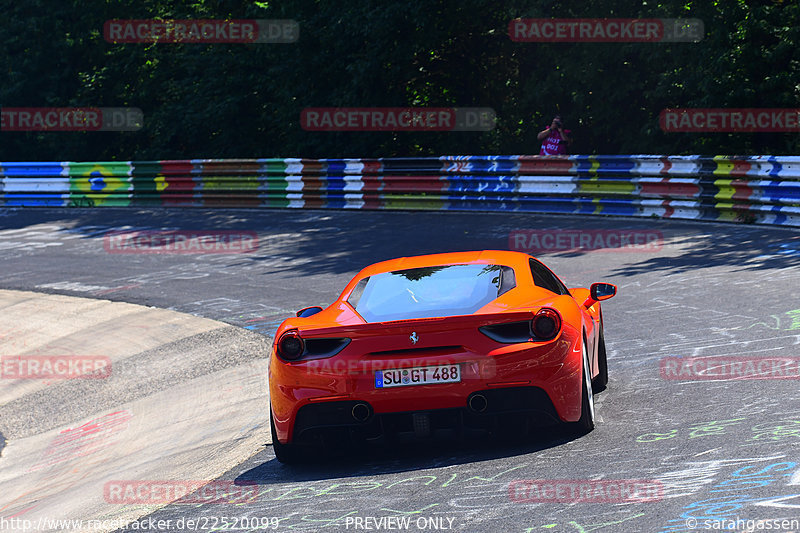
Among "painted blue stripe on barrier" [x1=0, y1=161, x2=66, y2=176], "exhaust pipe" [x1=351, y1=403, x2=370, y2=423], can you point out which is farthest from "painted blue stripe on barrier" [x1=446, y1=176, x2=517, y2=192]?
"exhaust pipe" [x1=351, y1=403, x2=370, y2=423]

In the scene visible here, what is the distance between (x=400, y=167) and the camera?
23.6 metres

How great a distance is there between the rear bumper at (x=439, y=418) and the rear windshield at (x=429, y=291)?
1.83ft

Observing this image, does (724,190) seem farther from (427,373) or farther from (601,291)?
(427,373)

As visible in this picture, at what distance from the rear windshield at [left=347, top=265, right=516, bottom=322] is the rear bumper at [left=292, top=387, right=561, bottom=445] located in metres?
0.56

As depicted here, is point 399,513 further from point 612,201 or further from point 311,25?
point 311,25

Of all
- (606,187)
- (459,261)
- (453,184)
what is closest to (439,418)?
(459,261)

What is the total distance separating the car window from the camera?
306 inches

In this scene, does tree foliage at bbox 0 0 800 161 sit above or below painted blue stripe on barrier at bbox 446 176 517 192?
above

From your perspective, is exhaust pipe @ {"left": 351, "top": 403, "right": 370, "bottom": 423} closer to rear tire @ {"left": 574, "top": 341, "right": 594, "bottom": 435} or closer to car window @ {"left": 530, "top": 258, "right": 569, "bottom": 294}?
rear tire @ {"left": 574, "top": 341, "right": 594, "bottom": 435}

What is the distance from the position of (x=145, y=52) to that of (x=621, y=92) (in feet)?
52.9

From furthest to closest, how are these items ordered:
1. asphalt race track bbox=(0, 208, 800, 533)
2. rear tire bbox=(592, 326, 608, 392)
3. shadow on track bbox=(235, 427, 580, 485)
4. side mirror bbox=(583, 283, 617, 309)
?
rear tire bbox=(592, 326, 608, 392) → side mirror bbox=(583, 283, 617, 309) → shadow on track bbox=(235, 427, 580, 485) → asphalt race track bbox=(0, 208, 800, 533)

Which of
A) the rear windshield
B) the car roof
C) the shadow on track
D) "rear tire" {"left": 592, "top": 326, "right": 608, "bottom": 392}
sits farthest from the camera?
"rear tire" {"left": 592, "top": 326, "right": 608, "bottom": 392}

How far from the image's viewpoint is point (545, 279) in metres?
7.98

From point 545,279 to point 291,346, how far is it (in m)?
2.00
